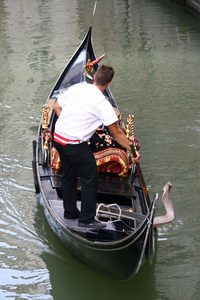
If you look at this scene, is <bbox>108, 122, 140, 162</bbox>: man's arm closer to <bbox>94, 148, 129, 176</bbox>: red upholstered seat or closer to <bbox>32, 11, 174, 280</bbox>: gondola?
<bbox>32, 11, 174, 280</bbox>: gondola

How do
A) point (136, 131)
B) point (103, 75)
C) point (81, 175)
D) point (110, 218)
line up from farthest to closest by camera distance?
point (136, 131) → point (110, 218) → point (81, 175) → point (103, 75)

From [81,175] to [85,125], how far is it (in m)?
0.26

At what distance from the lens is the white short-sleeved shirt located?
7.02ft

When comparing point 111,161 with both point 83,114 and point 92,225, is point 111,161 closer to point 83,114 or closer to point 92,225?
point 92,225

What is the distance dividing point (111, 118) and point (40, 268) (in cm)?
103

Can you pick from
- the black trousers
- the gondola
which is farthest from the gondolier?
the gondola

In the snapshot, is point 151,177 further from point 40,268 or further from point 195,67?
point 195,67

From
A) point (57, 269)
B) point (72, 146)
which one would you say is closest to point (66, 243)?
point (57, 269)

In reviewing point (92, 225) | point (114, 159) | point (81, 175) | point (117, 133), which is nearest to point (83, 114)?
point (117, 133)

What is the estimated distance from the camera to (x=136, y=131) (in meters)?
4.21

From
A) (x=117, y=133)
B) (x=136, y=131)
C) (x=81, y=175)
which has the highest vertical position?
(x=117, y=133)

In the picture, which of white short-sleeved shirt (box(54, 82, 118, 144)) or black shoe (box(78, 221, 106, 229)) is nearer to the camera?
white short-sleeved shirt (box(54, 82, 118, 144))

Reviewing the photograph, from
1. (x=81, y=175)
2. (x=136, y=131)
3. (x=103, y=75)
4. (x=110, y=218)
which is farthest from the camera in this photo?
(x=136, y=131)

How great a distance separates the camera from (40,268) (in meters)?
2.62
